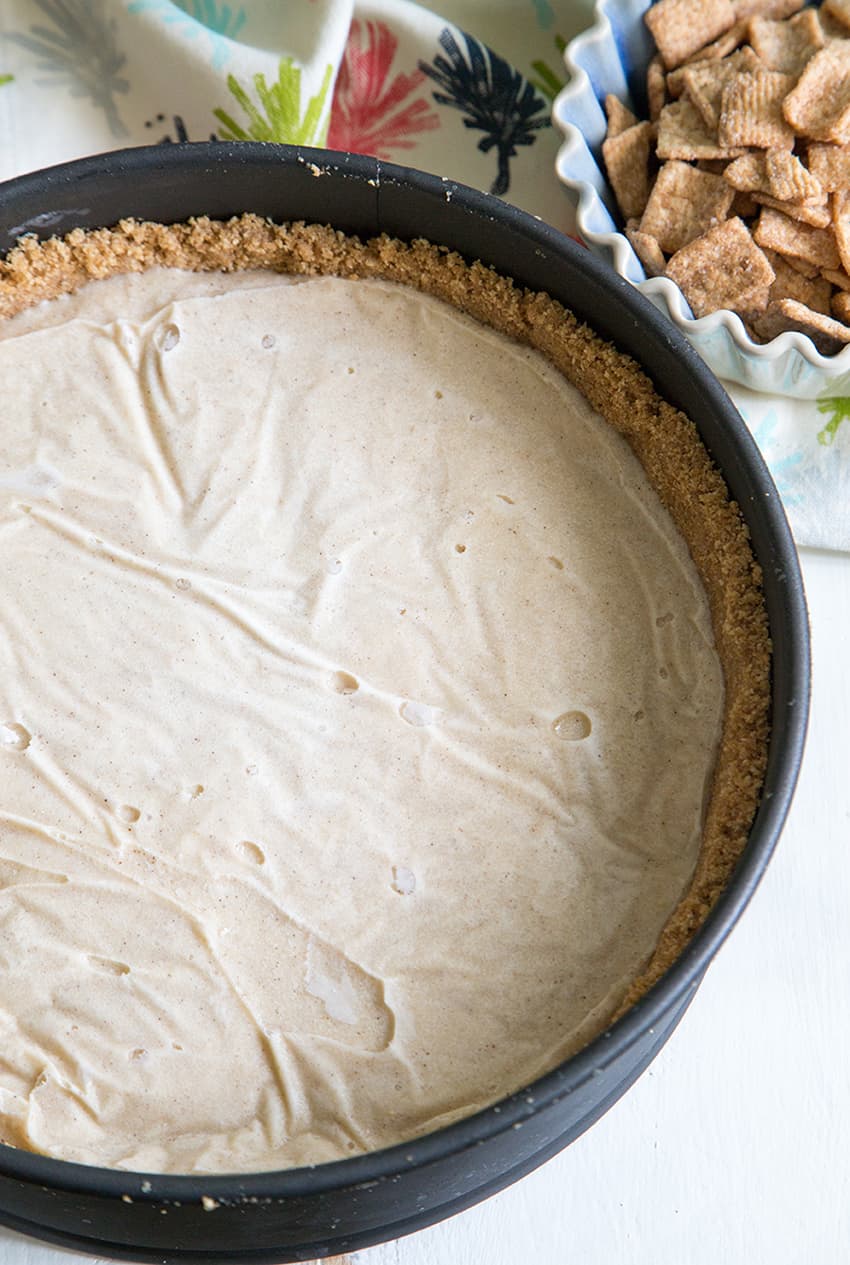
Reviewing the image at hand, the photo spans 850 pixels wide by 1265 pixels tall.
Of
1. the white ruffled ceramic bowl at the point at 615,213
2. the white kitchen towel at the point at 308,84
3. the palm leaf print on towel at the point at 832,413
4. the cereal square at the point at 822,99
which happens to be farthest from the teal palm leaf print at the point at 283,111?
the palm leaf print on towel at the point at 832,413

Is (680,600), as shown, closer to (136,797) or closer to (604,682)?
(604,682)

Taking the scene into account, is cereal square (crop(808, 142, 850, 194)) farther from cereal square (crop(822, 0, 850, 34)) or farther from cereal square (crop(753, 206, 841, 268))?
cereal square (crop(822, 0, 850, 34))

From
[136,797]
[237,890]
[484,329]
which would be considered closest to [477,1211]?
[237,890]

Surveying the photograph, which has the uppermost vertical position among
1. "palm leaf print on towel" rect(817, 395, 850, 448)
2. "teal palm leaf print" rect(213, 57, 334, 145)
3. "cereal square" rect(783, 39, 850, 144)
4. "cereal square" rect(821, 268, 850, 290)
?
"cereal square" rect(783, 39, 850, 144)

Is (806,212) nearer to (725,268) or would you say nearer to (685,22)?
(725,268)

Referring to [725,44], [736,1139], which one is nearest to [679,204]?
[725,44]

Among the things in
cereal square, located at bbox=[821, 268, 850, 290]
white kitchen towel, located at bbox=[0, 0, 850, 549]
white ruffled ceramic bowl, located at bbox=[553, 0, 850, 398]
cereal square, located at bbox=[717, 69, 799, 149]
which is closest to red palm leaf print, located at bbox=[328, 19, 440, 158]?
white kitchen towel, located at bbox=[0, 0, 850, 549]

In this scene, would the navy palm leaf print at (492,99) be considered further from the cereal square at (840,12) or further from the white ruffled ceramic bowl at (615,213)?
the cereal square at (840,12)
